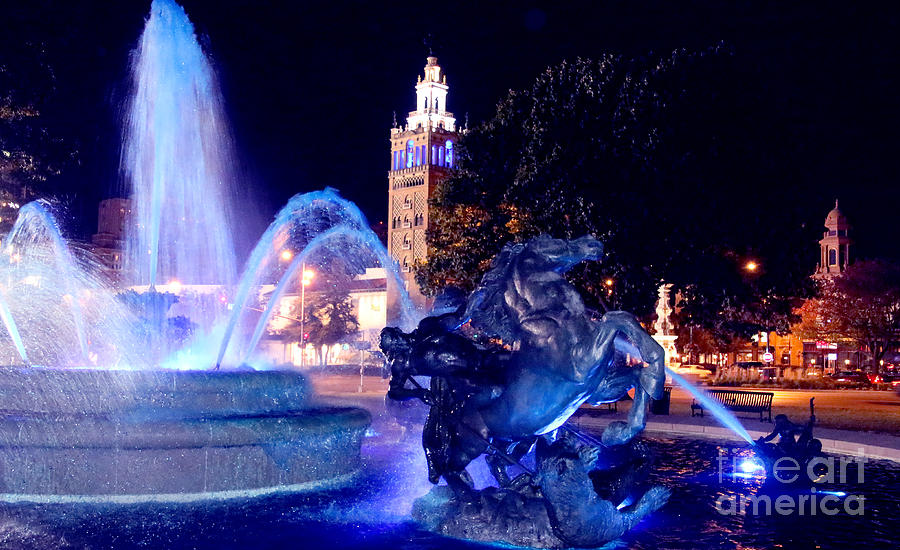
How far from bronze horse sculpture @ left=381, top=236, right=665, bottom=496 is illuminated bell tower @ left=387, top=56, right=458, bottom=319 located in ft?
368

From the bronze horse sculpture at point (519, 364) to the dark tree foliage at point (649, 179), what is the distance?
1767cm

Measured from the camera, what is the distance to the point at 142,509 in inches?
380

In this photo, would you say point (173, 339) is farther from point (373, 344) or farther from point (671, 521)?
point (373, 344)

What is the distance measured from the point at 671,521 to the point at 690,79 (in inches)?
853

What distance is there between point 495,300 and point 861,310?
74.0 m

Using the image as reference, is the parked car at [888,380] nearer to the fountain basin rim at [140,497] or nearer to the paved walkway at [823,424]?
the paved walkway at [823,424]

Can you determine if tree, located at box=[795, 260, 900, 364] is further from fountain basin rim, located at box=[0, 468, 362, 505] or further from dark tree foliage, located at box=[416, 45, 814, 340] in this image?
fountain basin rim, located at box=[0, 468, 362, 505]

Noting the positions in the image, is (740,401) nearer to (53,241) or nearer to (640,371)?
(640,371)

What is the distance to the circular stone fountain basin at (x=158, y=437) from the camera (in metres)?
10.2

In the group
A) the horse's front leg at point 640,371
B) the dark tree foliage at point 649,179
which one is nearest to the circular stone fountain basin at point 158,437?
the horse's front leg at point 640,371

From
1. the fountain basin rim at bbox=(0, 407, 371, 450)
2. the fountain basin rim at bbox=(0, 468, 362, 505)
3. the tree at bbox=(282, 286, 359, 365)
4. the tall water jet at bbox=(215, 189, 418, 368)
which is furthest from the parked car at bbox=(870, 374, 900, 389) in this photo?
the fountain basin rim at bbox=(0, 407, 371, 450)

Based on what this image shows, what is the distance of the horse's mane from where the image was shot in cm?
894

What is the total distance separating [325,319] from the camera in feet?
261

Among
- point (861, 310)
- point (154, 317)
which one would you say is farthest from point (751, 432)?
point (861, 310)
